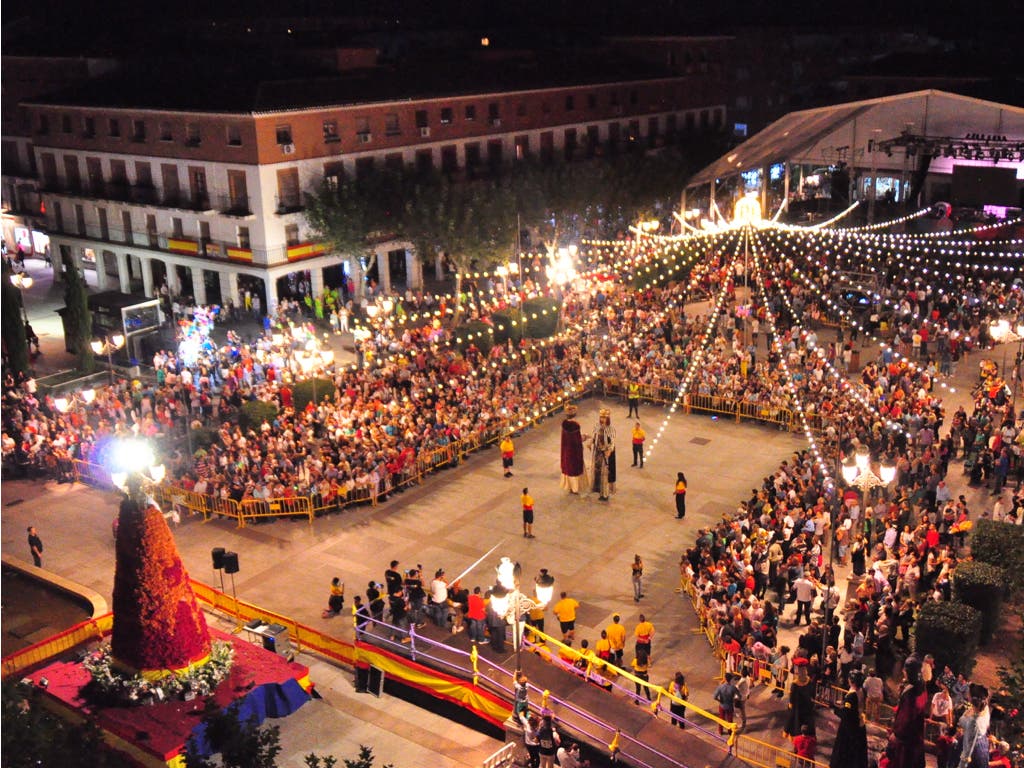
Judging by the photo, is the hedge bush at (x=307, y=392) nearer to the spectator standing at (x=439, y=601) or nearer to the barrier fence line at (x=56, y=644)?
the barrier fence line at (x=56, y=644)

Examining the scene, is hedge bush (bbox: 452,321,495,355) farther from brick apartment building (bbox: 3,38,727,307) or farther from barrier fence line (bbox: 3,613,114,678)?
barrier fence line (bbox: 3,613,114,678)

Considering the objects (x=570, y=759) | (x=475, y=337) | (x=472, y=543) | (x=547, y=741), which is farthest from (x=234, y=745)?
(x=475, y=337)

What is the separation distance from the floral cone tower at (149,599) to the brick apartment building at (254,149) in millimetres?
26279

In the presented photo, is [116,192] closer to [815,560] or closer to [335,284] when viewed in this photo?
[335,284]

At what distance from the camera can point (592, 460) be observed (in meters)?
25.0

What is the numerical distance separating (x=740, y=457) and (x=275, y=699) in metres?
14.1

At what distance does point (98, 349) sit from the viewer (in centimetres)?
3192

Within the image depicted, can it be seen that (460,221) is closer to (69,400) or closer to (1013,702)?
(69,400)

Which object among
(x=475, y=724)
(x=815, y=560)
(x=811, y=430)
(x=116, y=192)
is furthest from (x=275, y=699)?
(x=116, y=192)

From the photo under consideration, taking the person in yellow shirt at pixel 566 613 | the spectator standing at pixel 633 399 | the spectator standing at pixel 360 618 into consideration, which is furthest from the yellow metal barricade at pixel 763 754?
the spectator standing at pixel 633 399

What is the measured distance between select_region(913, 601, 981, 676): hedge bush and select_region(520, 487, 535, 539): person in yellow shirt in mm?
8491

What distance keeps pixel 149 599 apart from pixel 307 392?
48.8 feet

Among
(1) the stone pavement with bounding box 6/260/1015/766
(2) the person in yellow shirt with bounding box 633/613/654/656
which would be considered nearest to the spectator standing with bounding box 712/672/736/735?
(1) the stone pavement with bounding box 6/260/1015/766

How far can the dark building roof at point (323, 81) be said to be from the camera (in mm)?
41844
